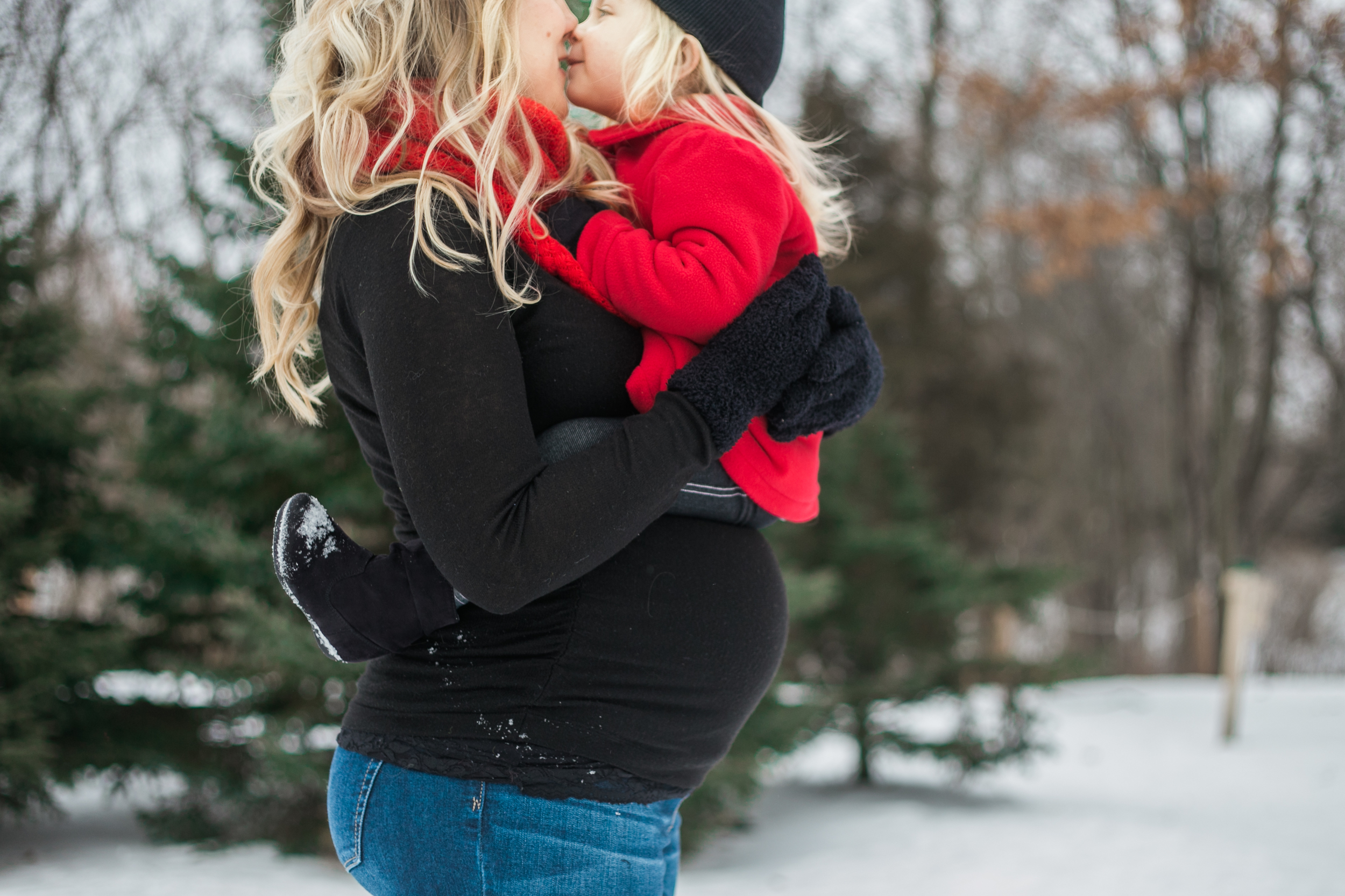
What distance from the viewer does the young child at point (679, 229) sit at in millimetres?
1134

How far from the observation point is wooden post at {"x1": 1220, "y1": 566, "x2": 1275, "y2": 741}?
7.48m

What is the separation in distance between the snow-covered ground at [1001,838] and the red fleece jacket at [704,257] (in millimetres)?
3546

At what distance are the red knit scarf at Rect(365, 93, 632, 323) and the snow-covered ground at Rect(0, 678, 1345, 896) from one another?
3629 mm

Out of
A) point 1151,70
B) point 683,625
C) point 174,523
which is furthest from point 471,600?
point 1151,70

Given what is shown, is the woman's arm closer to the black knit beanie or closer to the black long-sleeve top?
the black long-sleeve top

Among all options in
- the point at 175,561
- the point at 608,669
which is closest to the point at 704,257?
the point at 608,669

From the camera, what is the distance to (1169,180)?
11.9 m

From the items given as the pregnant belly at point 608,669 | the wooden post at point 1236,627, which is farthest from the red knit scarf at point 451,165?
the wooden post at point 1236,627

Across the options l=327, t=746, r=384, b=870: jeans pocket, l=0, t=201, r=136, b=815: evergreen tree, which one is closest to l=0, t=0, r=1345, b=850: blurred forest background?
l=0, t=201, r=136, b=815: evergreen tree

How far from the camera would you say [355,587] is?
44.0 inches

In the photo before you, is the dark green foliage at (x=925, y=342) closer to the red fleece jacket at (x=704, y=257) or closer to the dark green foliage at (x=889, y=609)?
the dark green foliage at (x=889, y=609)

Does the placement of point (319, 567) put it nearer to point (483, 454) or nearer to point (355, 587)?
point (355, 587)

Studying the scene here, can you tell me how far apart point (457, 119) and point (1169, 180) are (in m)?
12.7

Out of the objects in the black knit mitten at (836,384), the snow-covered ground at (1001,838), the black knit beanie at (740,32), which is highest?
the black knit beanie at (740,32)
